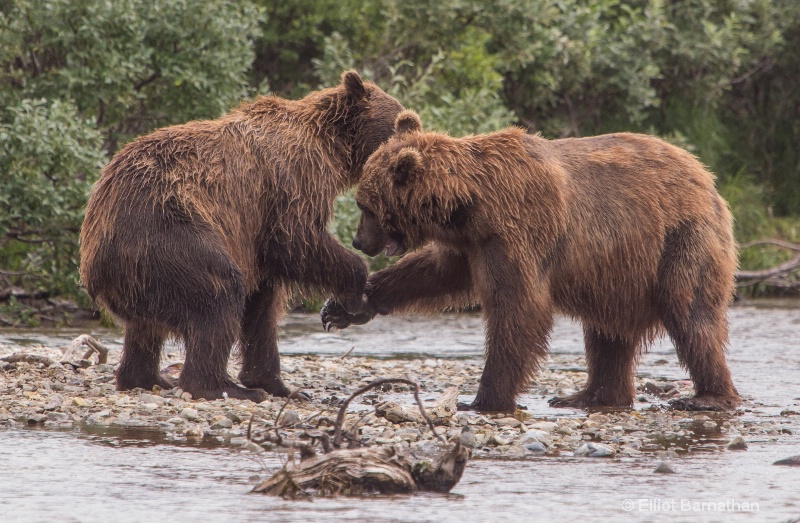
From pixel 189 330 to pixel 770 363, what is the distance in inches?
200

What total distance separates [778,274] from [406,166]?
380 inches

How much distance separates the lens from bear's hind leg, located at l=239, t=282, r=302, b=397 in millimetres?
7309

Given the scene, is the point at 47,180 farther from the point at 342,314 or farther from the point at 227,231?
the point at 227,231

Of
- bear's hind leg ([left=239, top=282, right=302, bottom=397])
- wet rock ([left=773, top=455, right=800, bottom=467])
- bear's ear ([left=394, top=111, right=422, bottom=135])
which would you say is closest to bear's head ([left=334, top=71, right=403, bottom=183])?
bear's ear ([left=394, top=111, right=422, bottom=135])

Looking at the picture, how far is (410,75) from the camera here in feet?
49.2

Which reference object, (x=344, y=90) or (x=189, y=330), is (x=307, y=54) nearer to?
(x=344, y=90)

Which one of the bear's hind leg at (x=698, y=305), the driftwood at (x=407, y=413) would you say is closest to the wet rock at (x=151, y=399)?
the driftwood at (x=407, y=413)

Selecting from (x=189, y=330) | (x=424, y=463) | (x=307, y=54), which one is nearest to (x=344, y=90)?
(x=189, y=330)

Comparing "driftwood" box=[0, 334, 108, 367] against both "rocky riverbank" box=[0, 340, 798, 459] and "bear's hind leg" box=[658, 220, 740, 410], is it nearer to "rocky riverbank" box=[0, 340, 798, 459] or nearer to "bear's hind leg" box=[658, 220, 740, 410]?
"rocky riverbank" box=[0, 340, 798, 459]

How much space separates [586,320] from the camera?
7.16m

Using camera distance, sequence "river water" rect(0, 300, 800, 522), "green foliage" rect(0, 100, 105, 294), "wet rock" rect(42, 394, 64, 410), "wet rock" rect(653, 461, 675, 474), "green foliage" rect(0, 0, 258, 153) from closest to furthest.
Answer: "river water" rect(0, 300, 800, 522) < "wet rock" rect(653, 461, 675, 474) < "wet rock" rect(42, 394, 64, 410) < "green foliage" rect(0, 100, 105, 294) < "green foliage" rect(0, 0, 258, 153)

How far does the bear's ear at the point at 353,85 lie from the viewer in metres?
7.59

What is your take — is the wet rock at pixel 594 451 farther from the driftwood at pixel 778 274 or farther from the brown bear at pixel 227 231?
the driftwood at pixel 778 274

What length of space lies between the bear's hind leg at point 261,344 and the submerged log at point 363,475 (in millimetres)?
2540
